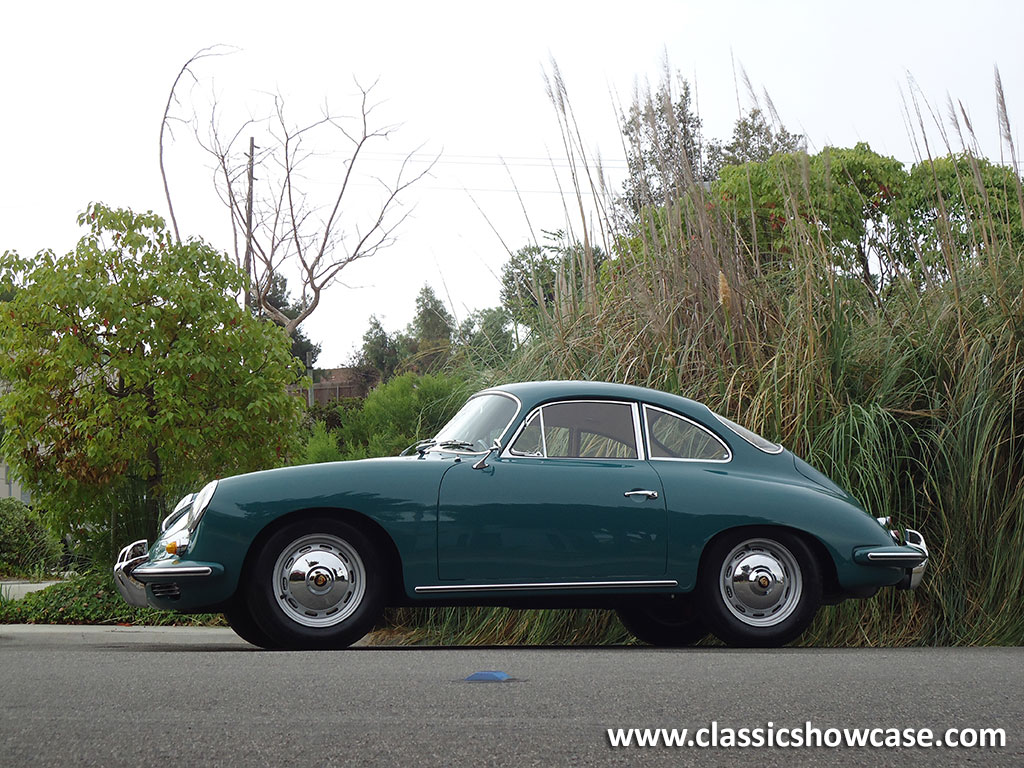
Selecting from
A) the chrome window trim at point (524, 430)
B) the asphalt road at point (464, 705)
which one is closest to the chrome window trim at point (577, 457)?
the chrome window trim at point (524, 430)

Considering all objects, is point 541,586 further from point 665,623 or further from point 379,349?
point 379,349

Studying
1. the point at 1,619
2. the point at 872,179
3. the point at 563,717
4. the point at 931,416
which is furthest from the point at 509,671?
the point at 872,179

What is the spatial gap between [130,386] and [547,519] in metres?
7.04

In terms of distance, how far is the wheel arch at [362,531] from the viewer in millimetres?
5707

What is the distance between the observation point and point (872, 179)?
29.5 metres

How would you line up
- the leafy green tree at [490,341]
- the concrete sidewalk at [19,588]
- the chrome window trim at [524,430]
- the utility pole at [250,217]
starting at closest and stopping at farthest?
1. the chrome window trim at [524,430]
2. the leafy green tree at [490,341]
3. the concrete sidewalk at [19,588]
4. the utility pole at [250,217]

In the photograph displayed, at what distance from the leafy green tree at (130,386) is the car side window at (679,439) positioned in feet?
19.1

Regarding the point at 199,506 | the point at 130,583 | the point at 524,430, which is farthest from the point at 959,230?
the point at 130,583

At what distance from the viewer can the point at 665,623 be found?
6922 mm

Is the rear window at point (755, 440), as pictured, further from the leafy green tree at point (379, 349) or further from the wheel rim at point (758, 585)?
the leafy green tree at point (379, 349)

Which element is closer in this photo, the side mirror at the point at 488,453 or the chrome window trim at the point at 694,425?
the side mirror at the point at 488,453

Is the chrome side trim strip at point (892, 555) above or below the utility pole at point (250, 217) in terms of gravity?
below

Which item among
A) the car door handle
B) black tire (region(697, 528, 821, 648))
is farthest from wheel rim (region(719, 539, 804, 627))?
the car door handle

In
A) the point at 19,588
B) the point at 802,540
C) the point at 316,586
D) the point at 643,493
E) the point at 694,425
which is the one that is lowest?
the point at 19,588
